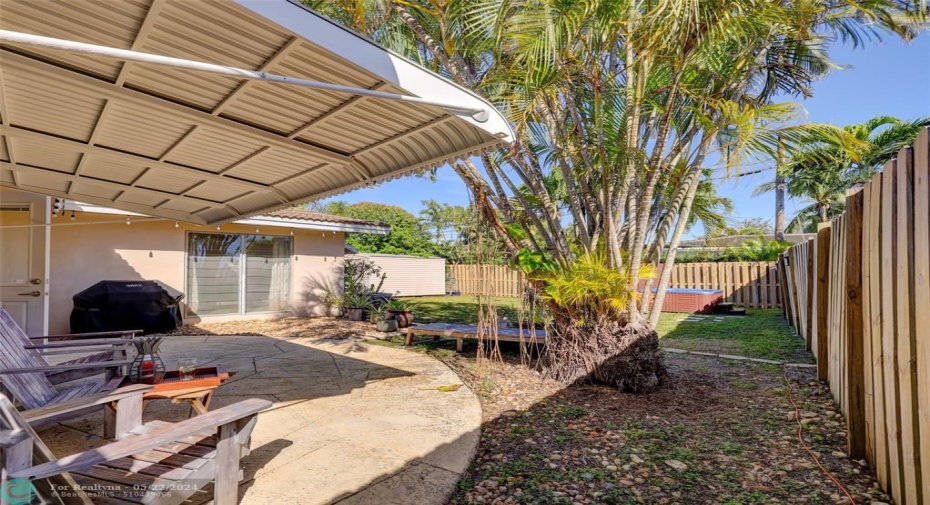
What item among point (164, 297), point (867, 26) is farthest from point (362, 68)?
point (164, 297)

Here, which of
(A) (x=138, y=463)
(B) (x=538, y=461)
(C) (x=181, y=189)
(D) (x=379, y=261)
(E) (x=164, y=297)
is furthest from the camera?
(D) (x=379, y=261)

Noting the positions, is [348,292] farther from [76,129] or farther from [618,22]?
[618,22]

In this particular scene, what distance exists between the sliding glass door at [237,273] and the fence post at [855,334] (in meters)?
11.0

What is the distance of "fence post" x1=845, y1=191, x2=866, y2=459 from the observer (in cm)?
304

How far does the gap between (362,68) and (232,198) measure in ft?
14.6

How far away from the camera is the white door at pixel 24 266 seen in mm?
6559

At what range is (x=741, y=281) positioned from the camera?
13.5m

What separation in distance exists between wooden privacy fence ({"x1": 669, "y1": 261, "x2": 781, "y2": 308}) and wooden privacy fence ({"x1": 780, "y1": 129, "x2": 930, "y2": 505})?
423 inches

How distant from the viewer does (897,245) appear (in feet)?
7.70

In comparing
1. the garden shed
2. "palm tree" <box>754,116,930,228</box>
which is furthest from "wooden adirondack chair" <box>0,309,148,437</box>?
the garden shed

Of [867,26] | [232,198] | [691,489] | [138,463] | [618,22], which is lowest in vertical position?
[691,489]

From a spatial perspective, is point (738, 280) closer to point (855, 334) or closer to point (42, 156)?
point (855, 334)

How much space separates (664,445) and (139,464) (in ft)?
11.5

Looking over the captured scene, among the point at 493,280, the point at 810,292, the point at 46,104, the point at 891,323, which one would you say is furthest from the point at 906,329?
the point at 493,280
